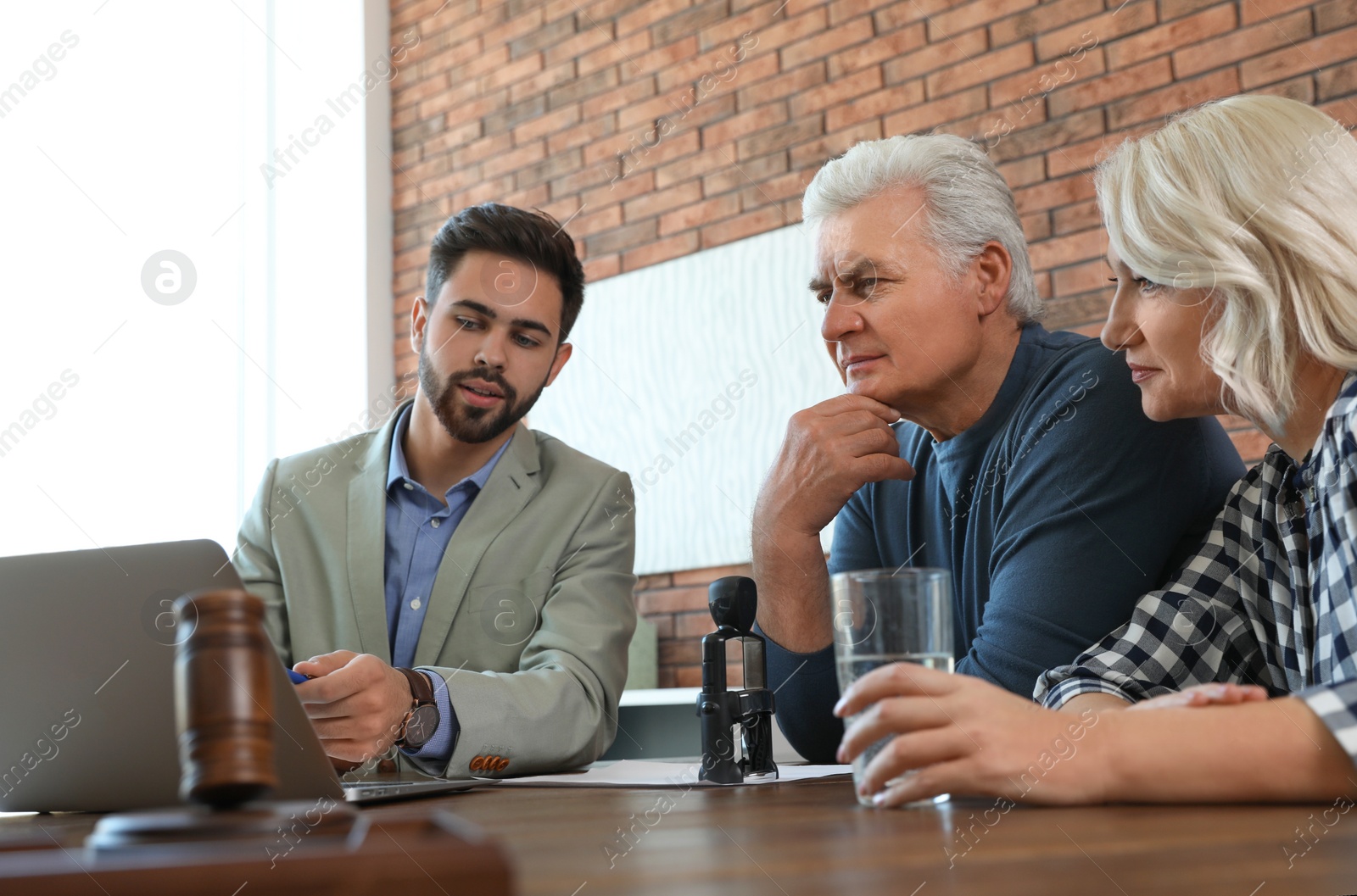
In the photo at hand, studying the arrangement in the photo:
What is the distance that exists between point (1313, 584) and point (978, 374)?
660 millimetres

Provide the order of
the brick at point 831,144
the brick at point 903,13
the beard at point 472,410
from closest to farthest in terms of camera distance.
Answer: the beard at point 472,410, the brick at point 903,13, the brick at point 831,144

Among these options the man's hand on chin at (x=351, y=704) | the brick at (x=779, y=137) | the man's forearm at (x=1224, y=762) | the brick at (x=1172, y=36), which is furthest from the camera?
the brick at (x=779, y=137)

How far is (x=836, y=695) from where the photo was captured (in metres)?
1.52

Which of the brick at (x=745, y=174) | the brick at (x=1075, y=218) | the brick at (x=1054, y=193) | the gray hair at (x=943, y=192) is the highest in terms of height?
the brick at (x=745, y=174)

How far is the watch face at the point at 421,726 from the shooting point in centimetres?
141

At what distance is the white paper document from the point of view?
114cm

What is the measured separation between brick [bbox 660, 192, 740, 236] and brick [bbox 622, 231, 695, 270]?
28mm

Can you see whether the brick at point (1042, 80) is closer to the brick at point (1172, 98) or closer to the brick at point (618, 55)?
the brick at point (1172, 98)

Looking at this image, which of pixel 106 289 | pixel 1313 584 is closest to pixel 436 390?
pixel 1313 584

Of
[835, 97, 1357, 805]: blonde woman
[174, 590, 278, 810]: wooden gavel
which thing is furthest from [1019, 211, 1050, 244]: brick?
[174, 590, 278, 810]: wooden gavel

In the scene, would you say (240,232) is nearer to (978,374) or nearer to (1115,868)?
(978,374)

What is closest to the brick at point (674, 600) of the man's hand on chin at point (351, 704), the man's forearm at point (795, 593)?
the man's forearm at point (795, 593)

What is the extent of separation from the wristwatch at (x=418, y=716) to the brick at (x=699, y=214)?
2687 millimetres

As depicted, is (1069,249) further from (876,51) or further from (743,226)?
(743,226)
